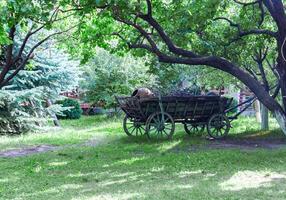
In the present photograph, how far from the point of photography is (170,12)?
1112cm

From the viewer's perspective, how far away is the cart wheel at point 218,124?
13656 mm

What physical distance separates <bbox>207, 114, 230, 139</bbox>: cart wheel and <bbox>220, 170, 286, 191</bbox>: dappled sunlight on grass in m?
5.38

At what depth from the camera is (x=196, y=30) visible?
12.3 metres

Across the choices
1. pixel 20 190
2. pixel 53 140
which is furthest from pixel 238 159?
pixel 53 140

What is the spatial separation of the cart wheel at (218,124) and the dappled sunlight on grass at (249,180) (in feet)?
17.7

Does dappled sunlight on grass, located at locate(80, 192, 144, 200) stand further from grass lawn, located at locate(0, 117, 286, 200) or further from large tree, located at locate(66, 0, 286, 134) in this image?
large tree, located at locate(66, 0, 286, 134)

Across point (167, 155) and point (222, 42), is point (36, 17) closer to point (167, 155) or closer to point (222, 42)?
point (167, 155)

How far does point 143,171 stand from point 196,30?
5351 millimetres

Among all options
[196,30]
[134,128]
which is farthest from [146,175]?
[134,128]

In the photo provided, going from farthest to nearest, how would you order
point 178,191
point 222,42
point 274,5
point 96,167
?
point 222,42 < point 274,5 < point 96,167 < point 178,191

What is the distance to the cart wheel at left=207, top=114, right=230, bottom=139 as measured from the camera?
13656mm

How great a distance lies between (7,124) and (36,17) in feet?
26.8

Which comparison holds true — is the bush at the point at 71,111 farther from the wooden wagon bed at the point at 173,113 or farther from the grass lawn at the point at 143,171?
the grass lawn at the point at 143,171

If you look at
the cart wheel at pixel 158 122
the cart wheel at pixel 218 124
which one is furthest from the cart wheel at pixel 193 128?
the cart wheel at pixel 158 122
